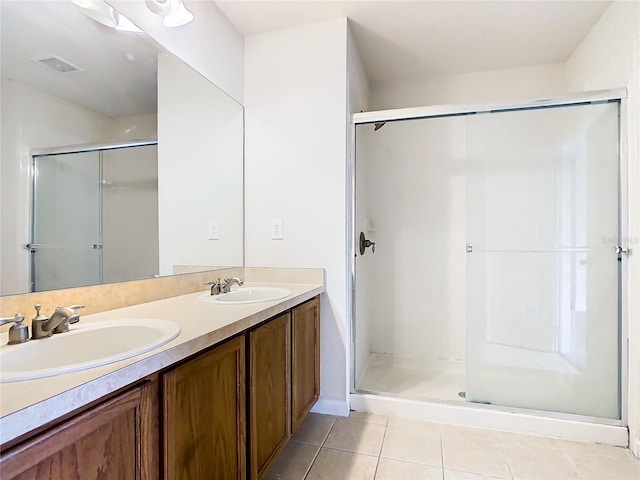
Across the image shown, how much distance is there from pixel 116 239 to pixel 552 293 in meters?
2.23

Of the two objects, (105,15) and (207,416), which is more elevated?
(105,15)

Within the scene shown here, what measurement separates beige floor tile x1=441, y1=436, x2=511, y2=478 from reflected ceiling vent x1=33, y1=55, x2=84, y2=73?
2.23 meters

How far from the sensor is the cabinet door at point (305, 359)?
1665mm

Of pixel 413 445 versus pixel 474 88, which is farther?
pixel 474 88

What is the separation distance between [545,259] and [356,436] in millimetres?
1432

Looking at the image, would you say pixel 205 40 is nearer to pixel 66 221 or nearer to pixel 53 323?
pixel 66 221

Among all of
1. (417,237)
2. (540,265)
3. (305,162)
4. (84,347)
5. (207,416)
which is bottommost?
(207,416)

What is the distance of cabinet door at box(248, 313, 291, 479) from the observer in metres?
1.27

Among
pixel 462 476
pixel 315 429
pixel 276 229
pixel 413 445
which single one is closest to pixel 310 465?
pixel 315 429

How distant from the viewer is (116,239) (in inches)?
54.6

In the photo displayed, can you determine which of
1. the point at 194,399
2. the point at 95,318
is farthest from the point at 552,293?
the point at 95,318

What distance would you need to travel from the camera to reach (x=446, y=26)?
213 cm

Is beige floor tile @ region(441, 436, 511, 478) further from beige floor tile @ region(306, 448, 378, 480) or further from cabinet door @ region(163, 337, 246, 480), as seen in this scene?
cabinet door @ region(163, 337, 246, 480)

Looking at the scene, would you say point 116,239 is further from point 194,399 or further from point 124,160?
point 194,399
